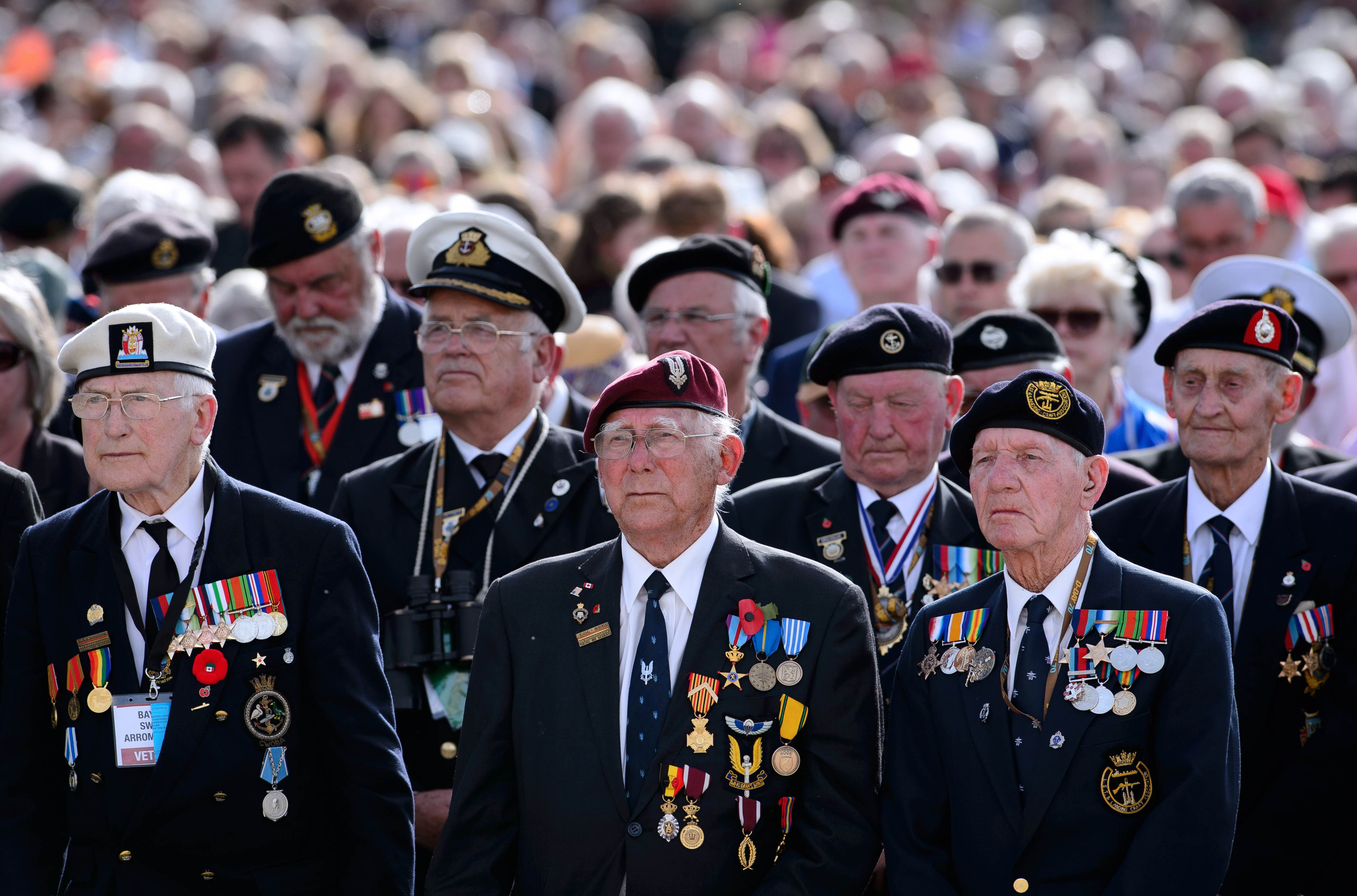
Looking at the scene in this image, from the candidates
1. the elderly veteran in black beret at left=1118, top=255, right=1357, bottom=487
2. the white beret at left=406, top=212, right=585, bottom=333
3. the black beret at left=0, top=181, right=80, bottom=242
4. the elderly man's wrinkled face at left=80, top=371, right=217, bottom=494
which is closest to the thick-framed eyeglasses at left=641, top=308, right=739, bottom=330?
the white beret at left=406, top=212, right=585, bottom=333

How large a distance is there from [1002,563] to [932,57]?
12643 millimetres

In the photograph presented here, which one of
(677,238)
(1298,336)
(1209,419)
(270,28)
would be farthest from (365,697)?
(270,28)

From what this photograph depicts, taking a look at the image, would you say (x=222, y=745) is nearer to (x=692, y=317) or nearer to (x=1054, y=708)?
(x=1054, y=708)

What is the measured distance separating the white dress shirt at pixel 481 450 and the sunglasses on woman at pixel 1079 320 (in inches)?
93.5

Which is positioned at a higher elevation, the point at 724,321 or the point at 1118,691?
the point at 724,321

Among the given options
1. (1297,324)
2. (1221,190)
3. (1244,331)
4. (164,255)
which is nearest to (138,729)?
(164,255)

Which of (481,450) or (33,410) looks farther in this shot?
(33,410)

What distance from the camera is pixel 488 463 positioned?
5480 millimetres

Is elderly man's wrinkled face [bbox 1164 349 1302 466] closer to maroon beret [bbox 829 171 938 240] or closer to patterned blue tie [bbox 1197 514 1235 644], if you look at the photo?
patterned blue tie [bbox 1197 514 1235 644]

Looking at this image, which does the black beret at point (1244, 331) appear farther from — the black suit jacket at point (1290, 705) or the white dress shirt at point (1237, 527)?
the black suit jacket at point (1290, 705)

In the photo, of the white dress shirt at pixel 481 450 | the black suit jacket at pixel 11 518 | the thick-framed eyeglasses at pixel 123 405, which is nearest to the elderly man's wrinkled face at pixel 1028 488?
the white dress shirt at pixel 481 450

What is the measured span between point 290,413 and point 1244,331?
335cm

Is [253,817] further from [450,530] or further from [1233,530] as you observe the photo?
[1233,530]

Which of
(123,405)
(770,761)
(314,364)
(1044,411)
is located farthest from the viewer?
(314,364)
